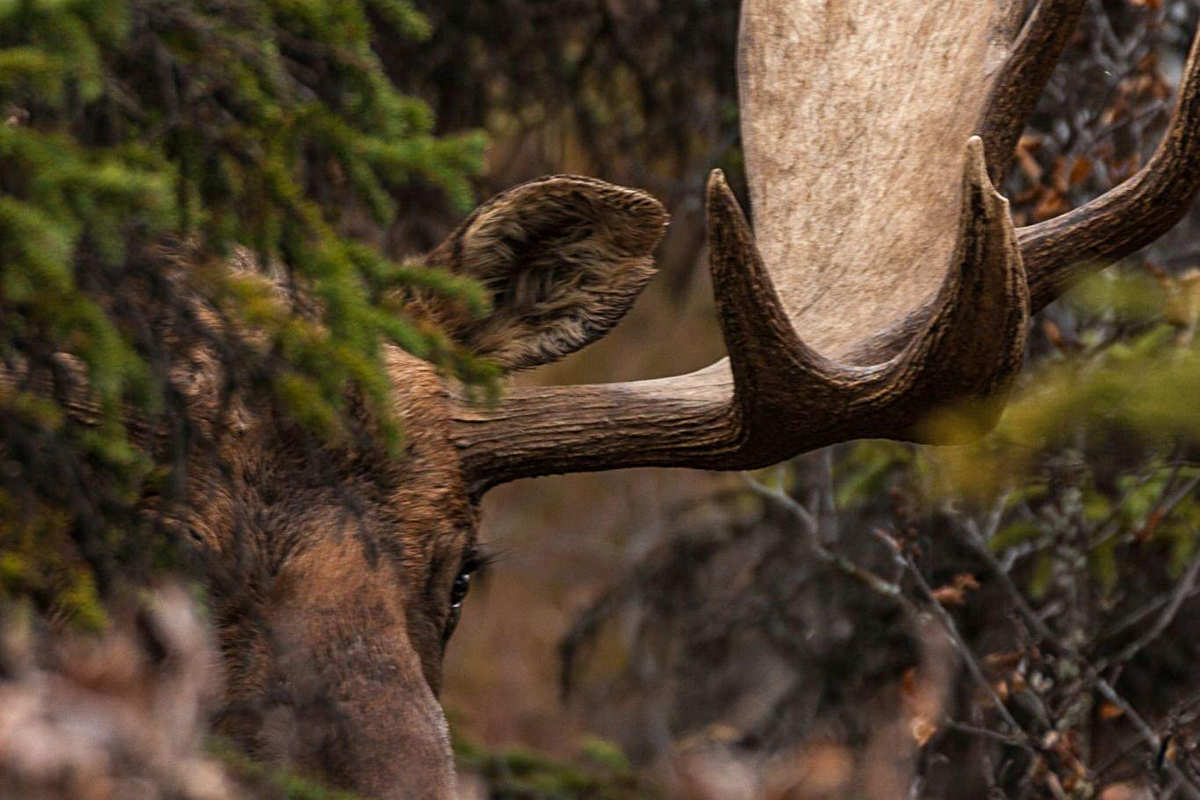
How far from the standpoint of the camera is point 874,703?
21.9 ft

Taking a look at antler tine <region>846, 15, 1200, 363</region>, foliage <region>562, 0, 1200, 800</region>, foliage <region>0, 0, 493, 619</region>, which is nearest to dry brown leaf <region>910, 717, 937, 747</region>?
foliage <region>562, 0, 1200, 800</region>

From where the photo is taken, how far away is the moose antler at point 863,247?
3455 mm

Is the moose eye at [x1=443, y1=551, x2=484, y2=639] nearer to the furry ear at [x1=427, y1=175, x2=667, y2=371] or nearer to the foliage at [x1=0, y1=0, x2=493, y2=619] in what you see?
the furry ear at [x1=427, y1=175, x2=667, y2=371]

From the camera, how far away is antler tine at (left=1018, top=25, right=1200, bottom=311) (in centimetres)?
361

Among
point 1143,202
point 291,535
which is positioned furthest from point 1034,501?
point 291,535

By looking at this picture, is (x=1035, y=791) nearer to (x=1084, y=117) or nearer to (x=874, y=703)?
(x=874, y=703)

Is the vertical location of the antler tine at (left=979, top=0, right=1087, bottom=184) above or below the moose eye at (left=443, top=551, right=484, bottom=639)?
above

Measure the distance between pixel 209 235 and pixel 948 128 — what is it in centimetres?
216

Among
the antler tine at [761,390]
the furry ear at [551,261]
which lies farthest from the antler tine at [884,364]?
the furry ear at [551,261]

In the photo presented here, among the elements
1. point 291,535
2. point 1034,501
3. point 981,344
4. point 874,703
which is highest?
point 981,344

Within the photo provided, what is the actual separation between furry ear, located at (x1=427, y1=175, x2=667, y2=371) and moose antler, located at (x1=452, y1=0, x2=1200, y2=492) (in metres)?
0.20

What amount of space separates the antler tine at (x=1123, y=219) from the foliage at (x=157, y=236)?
136cm

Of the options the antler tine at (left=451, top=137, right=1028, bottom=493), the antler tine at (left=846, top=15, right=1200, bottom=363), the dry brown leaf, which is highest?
the antler tine at (left=846, top=15, right=1200, bottom=363)

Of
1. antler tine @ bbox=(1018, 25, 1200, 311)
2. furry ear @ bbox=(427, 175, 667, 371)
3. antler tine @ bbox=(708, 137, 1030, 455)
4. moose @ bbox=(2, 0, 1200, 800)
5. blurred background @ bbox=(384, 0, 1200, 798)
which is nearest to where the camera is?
antler tine @ bbox=(708, 137, 1030, 455)
